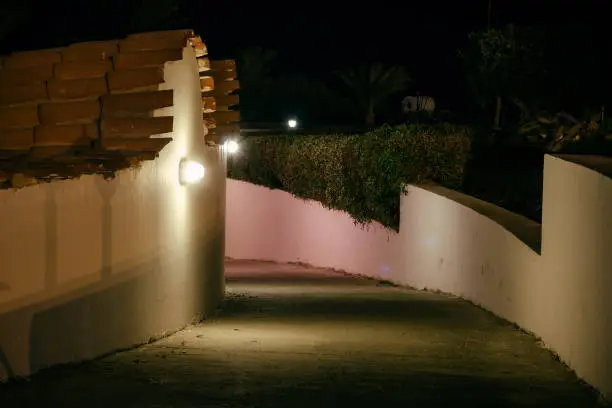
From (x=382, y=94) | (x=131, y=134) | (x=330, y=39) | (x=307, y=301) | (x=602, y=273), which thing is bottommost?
(x=307, y=301)

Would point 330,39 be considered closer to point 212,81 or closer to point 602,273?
point 212,81

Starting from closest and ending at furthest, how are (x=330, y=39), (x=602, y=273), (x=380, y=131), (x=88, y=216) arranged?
(x=602, y=273)
(x=88, y=216)
(x=380, y=131)
(x=330, y=39)

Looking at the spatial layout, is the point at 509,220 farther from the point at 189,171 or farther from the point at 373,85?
the point at 373,85

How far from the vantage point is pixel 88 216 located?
9328mm

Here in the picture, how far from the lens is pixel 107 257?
9852 millimetres

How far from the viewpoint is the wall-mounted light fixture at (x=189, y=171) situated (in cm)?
1273

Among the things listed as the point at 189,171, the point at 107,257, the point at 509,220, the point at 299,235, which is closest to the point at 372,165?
the point at 299,235

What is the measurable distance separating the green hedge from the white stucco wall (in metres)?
7.27

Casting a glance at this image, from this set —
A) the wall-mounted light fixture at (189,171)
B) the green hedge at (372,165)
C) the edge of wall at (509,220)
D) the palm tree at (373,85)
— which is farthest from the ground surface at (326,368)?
the palm tree at (373,85)

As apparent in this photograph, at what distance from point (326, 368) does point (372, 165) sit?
13.2 metres

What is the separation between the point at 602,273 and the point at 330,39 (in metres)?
55.5

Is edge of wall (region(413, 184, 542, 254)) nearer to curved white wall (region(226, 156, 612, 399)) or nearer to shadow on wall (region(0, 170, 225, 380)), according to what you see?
curved white wall (region(226, 156, 612, 399))

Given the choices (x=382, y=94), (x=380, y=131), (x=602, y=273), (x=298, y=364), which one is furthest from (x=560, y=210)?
(x=382, y=94)

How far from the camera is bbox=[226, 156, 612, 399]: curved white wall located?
8531 mm
